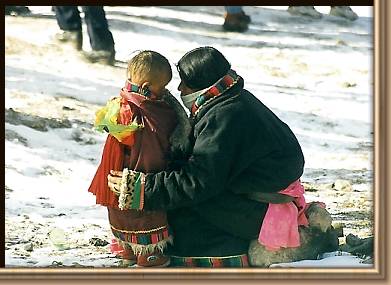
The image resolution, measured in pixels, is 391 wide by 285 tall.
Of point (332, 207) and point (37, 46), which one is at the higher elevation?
point (37, 46)

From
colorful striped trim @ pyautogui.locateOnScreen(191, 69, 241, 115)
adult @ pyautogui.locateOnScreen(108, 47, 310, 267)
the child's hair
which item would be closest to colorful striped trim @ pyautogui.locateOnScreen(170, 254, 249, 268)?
adult @ pyautogui.locateOnScreen(108, 47, 310, 267)

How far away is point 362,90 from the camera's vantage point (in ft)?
15.1

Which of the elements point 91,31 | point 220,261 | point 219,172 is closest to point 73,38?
point 91,31

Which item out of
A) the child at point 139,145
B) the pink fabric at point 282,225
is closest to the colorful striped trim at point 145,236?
the child at point 139,145

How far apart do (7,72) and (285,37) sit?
1101 millimetres

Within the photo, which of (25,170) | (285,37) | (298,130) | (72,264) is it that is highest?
(285,37)

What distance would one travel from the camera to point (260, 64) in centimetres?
463

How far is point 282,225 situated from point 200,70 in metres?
0.67

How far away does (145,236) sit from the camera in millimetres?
4527

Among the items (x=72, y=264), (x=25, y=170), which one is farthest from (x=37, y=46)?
(x=72, y=264)

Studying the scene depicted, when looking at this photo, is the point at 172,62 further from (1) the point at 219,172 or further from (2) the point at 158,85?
(1) the point at 219,172

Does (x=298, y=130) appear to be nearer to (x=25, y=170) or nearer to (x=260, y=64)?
(x=260, y=64)

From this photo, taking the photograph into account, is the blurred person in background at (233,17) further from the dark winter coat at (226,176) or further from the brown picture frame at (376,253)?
the brown picture frame at (376,253)

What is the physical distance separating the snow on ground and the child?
6 cm
